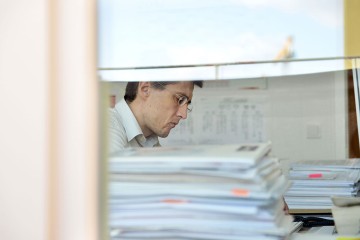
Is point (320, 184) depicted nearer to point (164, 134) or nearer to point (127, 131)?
point (164, 134)

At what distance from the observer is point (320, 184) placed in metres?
1.97

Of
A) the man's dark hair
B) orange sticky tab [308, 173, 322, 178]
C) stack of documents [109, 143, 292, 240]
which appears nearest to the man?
the man's dark hair

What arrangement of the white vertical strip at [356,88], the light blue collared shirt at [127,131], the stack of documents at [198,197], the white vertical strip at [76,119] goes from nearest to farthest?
the white vertical strip at [76,119] < the stack of documents at [198,197] < the light blue collared shirt at [127,131] < the white vertical strip at [356,88]

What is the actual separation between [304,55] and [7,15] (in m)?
1.15

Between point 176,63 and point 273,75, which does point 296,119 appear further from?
point 176,63

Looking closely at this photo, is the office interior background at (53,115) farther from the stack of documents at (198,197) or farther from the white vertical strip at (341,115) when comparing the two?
the white vertical strip at (341,115)

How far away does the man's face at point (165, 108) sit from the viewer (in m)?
1.55

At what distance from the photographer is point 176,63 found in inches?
57.5

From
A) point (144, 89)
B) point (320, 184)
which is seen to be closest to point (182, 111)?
point (144, 89)

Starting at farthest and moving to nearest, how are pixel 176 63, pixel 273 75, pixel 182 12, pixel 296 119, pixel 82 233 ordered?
pixel 296 119 < pixel 273 75 < pixel 182 12 < pixel 176 63 < pixel 82 233

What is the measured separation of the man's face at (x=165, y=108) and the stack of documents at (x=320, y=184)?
16.6 inches

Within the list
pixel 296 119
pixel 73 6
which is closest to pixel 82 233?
pixel 73 6

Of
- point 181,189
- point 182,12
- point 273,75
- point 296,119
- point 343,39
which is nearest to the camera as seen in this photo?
point 181,189

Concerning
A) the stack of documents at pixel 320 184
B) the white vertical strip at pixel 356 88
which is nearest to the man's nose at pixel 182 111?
the stack of documents at pixel 320 184
